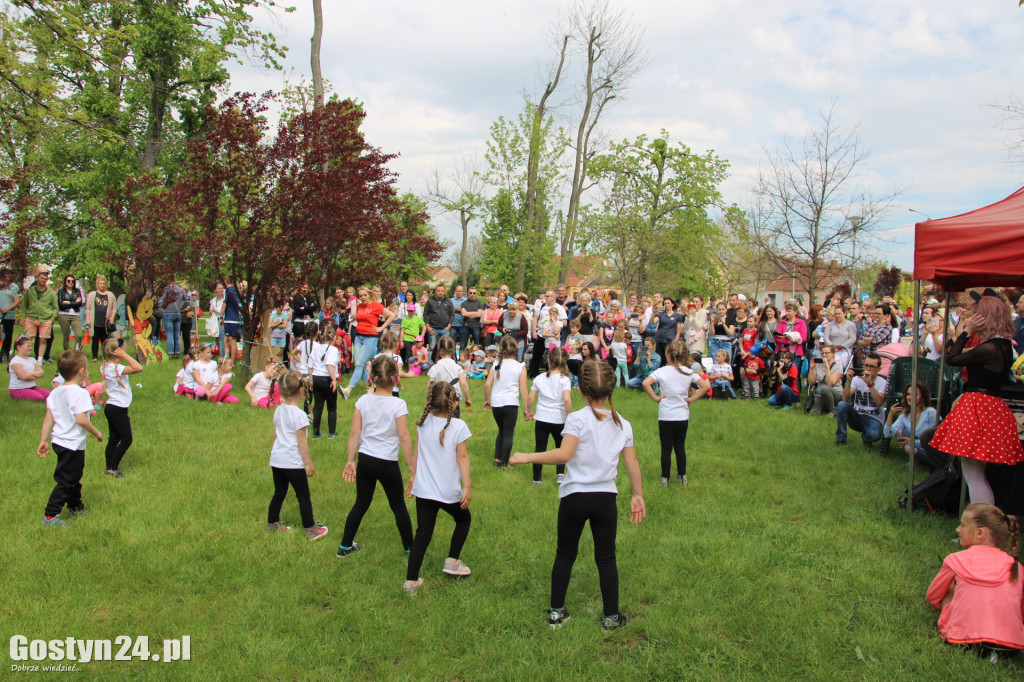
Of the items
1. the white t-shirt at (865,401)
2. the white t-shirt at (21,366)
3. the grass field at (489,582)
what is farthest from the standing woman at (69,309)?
the white t-shirt at (865,401)

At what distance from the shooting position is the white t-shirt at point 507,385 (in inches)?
273

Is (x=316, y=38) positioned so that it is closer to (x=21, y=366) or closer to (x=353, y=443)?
(x=21, y=366)

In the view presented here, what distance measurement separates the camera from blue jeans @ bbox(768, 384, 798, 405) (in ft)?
36.1

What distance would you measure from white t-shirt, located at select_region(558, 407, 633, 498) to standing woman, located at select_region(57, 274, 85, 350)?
41.9 feet

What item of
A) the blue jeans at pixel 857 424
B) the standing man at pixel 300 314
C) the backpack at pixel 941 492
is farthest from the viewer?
the standing man at pixel 300 314

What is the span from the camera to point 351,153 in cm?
1205

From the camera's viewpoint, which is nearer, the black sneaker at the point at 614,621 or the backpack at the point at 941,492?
the black sneaker at the point at 614,621

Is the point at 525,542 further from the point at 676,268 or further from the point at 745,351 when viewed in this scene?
the point at 676,268

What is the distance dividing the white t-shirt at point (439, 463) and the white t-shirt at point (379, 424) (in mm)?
391

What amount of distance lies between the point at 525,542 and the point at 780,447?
4.63 meters

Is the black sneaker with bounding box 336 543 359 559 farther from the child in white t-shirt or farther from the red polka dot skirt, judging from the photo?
the red polka dot skirt

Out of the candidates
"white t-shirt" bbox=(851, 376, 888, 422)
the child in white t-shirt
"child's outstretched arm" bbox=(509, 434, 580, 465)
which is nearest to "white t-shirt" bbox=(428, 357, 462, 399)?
the child in white t-shirt

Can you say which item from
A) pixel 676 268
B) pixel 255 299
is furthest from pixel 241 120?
pixel 676 268

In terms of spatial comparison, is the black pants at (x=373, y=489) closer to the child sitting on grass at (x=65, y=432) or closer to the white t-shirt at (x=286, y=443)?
the white t-shirt at (x=286, y=443)
